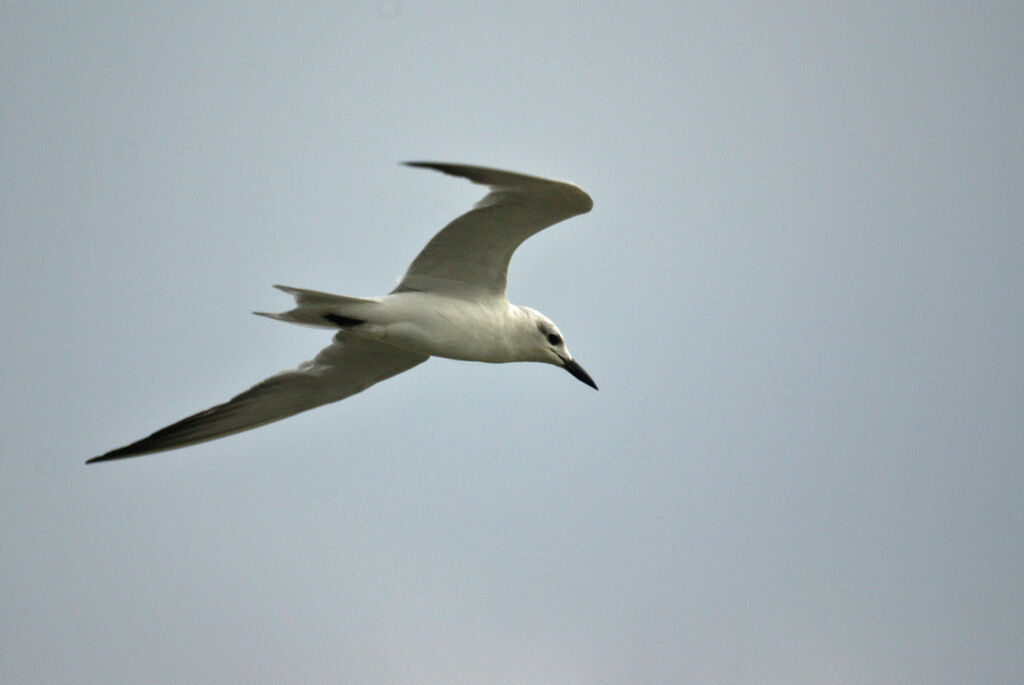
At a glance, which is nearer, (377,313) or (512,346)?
(377,313)

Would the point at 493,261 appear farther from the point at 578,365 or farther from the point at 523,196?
the point at 578,365

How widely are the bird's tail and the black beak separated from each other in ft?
7.11

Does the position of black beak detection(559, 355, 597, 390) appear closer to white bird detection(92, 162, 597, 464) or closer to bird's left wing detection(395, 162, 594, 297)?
white bird detection(92, 162, 597, 464)

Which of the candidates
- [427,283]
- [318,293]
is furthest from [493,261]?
[318,293]

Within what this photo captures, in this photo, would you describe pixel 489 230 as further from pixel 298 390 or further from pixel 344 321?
pixel 298 390

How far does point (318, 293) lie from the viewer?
28.3 ft

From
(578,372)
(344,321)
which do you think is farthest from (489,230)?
(578,372)

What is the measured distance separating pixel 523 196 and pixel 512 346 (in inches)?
70.8

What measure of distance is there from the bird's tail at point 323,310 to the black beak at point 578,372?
217 cm

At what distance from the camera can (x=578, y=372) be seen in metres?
10.5

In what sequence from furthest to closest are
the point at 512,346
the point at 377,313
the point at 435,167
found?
1. the point at 512,346
2. the point at 377,313
3. the point at 435,167

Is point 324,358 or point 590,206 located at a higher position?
point 590,206

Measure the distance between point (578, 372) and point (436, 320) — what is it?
72.6 inches

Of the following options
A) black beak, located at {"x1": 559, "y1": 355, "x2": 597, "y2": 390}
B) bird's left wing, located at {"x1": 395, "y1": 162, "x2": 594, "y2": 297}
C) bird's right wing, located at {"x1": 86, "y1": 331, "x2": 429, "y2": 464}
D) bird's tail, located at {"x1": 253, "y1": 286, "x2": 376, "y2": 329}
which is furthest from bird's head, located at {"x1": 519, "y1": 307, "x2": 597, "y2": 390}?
bird's tail, located at {"x1": 253, "y1": 286, "x2": 376, "y2": 329}
